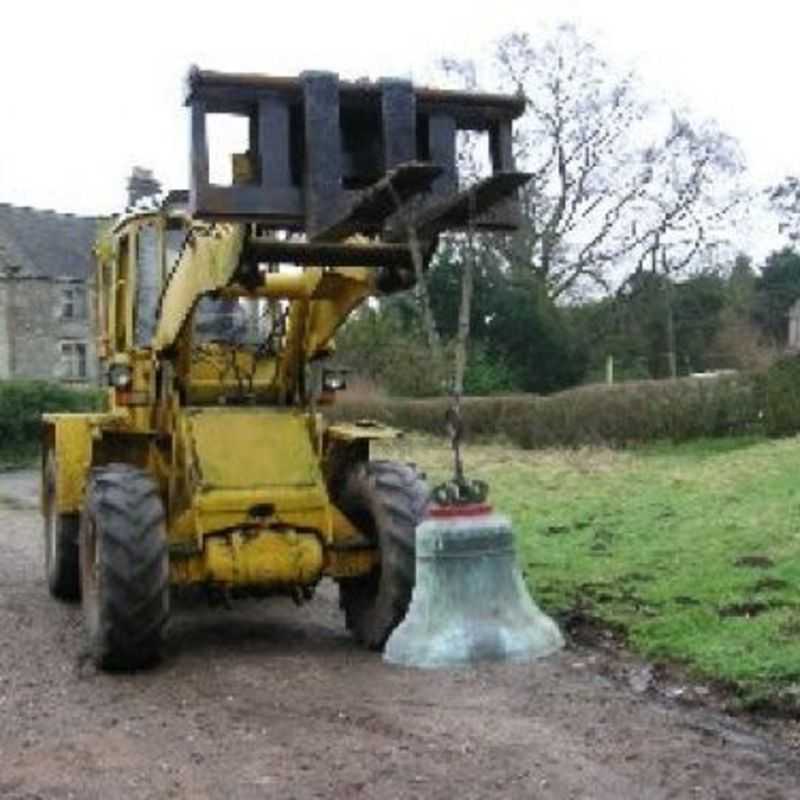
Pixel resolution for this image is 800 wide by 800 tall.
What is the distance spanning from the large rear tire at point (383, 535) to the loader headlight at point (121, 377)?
171 centimetres

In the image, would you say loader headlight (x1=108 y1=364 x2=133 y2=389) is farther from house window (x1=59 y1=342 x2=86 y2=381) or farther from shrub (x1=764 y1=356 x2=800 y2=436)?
house window (x1=59 y1=342 x2=86 y2=381)

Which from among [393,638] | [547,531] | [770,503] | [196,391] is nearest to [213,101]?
[393,638]

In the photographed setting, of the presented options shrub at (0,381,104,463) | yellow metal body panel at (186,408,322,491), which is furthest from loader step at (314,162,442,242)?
shrub at (0,381,104,463)

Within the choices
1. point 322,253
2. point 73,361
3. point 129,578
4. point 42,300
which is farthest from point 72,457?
point 73,361

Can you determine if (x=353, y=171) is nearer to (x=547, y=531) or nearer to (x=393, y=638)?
(x=393, y=638)

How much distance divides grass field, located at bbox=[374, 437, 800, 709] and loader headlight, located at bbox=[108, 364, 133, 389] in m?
3.35

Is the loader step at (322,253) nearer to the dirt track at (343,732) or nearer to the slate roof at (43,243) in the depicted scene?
the dirt track at (343,732)

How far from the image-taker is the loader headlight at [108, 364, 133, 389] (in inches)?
414

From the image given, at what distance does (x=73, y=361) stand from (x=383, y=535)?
185 ft

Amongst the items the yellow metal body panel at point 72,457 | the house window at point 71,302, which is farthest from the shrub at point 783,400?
the house window at point 71,302

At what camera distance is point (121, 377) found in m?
10.5

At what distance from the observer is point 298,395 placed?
10406mm

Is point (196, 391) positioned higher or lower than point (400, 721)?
higher

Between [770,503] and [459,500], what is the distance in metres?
10.4
